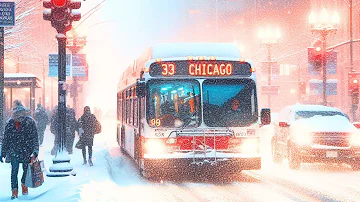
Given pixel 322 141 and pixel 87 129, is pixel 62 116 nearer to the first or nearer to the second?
pixel 87 129

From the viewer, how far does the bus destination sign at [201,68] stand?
48.6 ft

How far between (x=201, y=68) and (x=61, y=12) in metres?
3.67

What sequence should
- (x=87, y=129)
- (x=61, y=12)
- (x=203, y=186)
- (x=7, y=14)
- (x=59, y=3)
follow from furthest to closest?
(x=87, y=129)
(x=7, y=14)
(x=203, y=186)
(x=61, y=12)
(x=59, y=3)

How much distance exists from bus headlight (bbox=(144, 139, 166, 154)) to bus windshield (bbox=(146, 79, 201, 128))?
38 cm

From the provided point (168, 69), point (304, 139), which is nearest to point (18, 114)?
point (168, 69)

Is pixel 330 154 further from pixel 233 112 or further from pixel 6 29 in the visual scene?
pixel 6 29

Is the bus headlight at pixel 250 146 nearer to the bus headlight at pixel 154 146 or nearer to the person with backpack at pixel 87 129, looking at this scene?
the bus headlight at pixel 154 146

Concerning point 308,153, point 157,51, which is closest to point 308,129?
point 308,153

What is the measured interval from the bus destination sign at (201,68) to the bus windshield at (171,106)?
1.01 feet

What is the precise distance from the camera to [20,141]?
1112 cm

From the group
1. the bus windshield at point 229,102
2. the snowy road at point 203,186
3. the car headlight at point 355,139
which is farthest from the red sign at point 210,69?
the car headlight at point 355,139

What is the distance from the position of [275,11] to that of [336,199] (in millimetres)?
101972

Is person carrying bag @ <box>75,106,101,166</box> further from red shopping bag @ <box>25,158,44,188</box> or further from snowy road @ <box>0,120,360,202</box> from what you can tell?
red shopping bag @ <box>25,158,44,188</box>

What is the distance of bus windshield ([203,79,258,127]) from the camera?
1473cm
